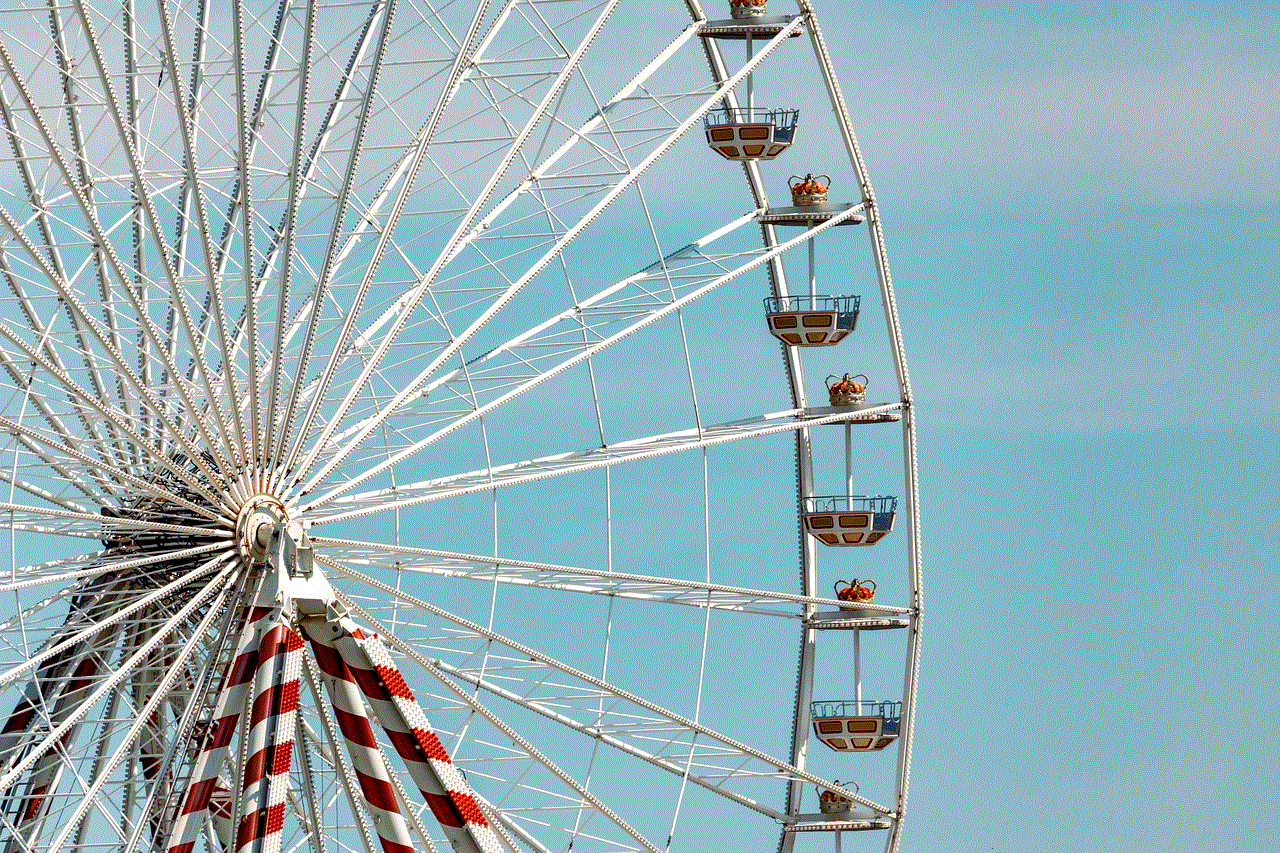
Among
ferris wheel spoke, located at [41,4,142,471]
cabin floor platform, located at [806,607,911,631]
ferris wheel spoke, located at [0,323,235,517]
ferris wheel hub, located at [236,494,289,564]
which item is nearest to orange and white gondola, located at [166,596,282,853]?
ferris wheel hub, located at [236,494,289,564]

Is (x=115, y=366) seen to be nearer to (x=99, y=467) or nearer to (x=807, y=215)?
(x=99, y=467)

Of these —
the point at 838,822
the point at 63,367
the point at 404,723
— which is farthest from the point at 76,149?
the point at 838,822

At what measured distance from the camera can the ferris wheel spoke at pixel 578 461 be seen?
32.2 meters

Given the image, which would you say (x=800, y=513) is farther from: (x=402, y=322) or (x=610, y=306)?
(x=402, y=322)

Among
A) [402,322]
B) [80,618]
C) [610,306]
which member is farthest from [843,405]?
[80,618]

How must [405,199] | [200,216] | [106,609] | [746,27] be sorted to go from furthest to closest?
1. [746,27]
2. [106,609]
3. [405,199]
4. [200,216]

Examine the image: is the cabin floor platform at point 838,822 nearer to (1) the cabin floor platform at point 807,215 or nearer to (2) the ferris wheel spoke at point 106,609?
(1) the cabin floor platform at point 807,215

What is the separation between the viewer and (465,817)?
28.9 meters

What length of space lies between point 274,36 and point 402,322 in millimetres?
4051

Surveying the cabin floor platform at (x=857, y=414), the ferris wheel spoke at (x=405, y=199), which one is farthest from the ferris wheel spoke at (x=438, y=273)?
the cabin floor platform at (x=857, y=414)

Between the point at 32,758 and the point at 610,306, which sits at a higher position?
the point at 610,306

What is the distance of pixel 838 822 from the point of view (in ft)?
127

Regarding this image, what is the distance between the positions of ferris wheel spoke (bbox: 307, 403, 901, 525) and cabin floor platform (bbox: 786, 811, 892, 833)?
19.2 ft

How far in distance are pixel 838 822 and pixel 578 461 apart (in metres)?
7.16
